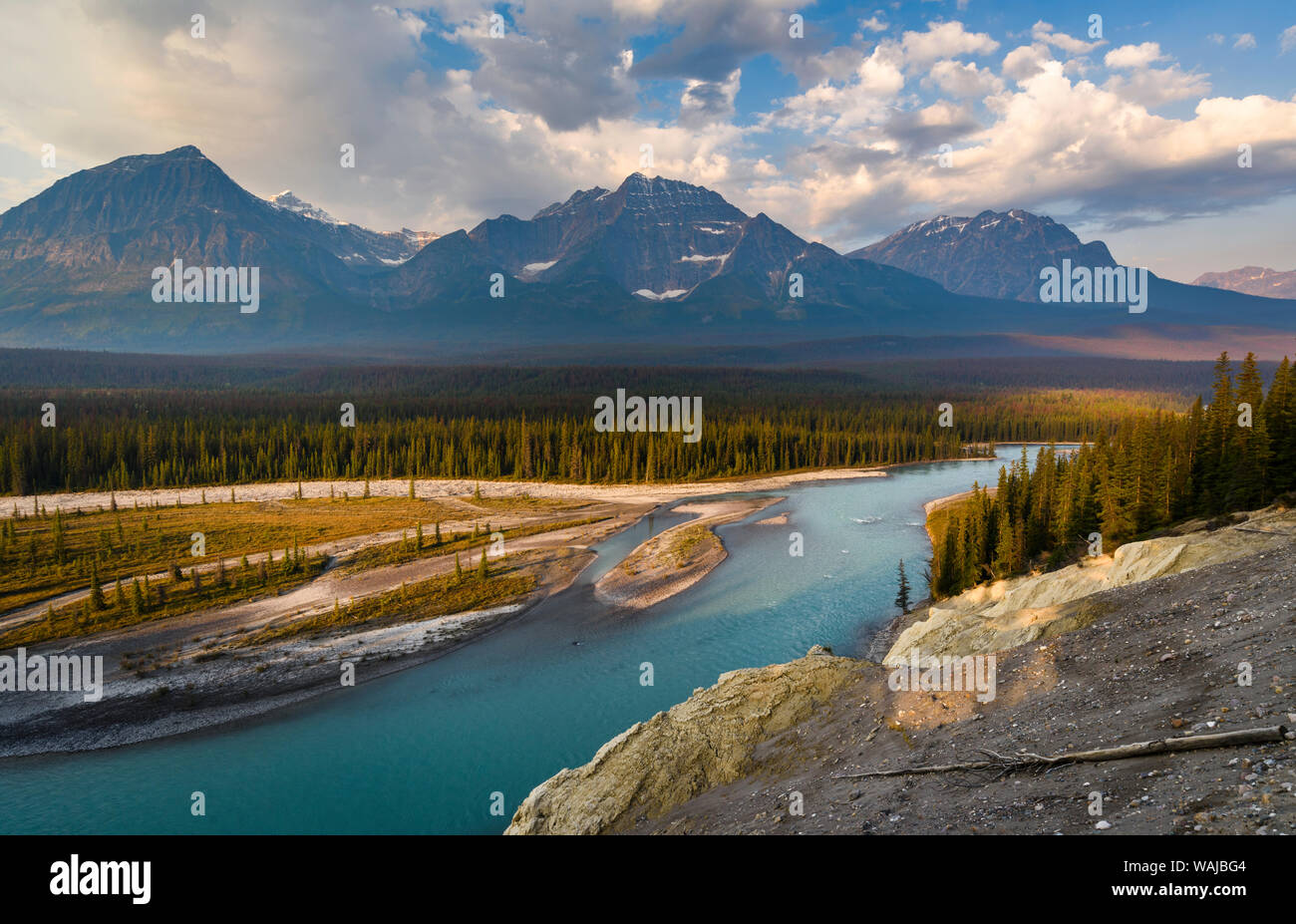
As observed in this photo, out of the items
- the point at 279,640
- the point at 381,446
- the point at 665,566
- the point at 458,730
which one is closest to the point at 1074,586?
the point at 458,730

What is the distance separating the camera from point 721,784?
73.5ft

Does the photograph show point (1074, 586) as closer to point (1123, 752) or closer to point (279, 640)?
point (1123, 752)

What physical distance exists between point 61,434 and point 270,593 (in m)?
94.0

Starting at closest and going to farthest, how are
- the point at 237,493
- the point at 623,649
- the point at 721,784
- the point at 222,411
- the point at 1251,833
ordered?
the point at 1251,833 → the point at 721,784 → the point at 623,649 → the point at 237,493 → the point at 222,411

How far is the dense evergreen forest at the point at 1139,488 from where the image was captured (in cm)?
4366

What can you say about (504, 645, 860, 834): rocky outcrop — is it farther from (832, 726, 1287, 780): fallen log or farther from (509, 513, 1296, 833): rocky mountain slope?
(832, 726, 1287, 780): fallen log

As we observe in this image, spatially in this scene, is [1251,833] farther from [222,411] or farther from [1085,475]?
[222,411]

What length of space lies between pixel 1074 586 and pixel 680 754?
23.5 metres

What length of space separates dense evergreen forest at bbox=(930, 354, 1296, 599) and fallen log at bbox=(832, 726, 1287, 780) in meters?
39.1

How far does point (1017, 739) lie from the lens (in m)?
17.5

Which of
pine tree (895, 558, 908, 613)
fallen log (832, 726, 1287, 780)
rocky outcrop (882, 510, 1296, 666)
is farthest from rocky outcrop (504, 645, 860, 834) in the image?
pine tree (895, 558, 908, 613)

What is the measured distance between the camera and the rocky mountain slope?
12.8 m

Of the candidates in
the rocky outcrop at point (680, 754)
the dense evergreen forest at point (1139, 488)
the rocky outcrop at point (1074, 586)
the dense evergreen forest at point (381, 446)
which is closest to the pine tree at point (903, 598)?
the dense evergreen forest at point (1139, 488)

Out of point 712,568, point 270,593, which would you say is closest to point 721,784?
point 712,568
